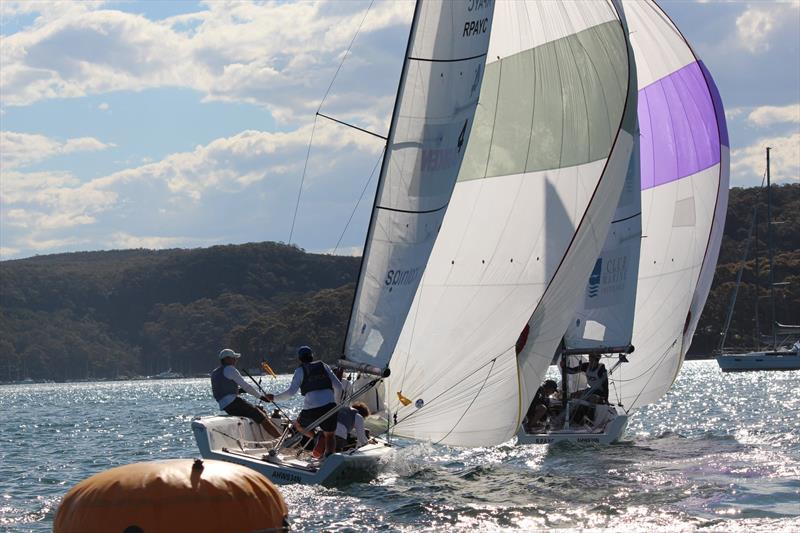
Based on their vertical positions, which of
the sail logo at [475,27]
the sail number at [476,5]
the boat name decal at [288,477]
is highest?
the sail number at [476,5]

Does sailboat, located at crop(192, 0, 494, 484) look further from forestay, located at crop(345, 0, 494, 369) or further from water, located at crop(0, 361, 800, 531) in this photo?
water, located at crop(0, 361, 800, 531)

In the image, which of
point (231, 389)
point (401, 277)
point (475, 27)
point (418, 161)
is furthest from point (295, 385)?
point (475, 27)

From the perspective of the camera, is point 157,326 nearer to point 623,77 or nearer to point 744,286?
point 744,286

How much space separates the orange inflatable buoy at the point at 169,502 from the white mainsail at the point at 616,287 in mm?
14276

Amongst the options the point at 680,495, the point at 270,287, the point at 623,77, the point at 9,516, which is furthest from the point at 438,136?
the point at 270,287

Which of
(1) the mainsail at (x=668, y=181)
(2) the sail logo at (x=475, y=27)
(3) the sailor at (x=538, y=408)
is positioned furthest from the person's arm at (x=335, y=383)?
(1) the mainsail at (x=668, y=181)

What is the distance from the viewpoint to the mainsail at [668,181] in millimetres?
24391

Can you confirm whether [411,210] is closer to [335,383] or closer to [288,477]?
[335,383]

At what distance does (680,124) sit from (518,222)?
8.62m

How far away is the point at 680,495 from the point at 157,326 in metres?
153

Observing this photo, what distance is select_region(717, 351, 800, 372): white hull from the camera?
69.6 metres

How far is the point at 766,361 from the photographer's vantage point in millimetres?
69750

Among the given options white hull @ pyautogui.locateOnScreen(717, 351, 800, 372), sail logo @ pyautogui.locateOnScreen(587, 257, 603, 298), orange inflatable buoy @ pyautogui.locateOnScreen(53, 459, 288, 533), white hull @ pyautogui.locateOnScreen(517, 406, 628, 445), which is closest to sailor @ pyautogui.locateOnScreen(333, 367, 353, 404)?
white hull @ pyautogui.locateOnScreen(517, 406, 628, 445)

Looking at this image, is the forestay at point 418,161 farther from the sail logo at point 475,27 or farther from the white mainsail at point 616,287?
the white mainsail at point 616,287
